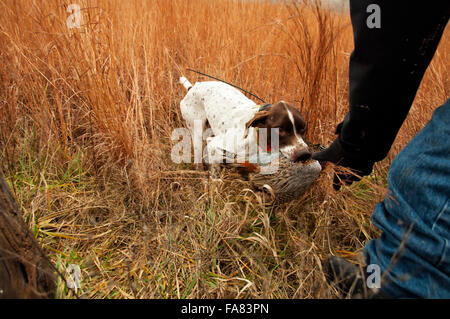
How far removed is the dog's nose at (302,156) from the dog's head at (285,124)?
0.19 ft

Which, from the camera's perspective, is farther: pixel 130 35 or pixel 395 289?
pixel 130 35

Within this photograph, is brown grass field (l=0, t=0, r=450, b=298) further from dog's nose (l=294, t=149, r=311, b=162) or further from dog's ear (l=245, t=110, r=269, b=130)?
dog's ear (l=245, t=110, r=269, b=130)

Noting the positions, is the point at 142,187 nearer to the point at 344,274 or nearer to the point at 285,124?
the point at 285,124

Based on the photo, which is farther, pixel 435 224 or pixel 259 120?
pixel 259 120

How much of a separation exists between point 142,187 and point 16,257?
36.5 inches

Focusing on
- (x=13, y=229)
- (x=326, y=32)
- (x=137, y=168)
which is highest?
(x=326, y=32)

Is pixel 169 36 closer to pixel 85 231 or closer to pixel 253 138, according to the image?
pixel 253 138

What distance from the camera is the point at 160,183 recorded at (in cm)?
187

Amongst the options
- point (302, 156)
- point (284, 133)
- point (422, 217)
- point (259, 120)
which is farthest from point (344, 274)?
point (259, 120)

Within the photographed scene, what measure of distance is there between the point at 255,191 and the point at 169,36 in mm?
2452

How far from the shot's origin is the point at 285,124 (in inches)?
77.5

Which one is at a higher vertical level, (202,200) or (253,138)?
(253,138)
